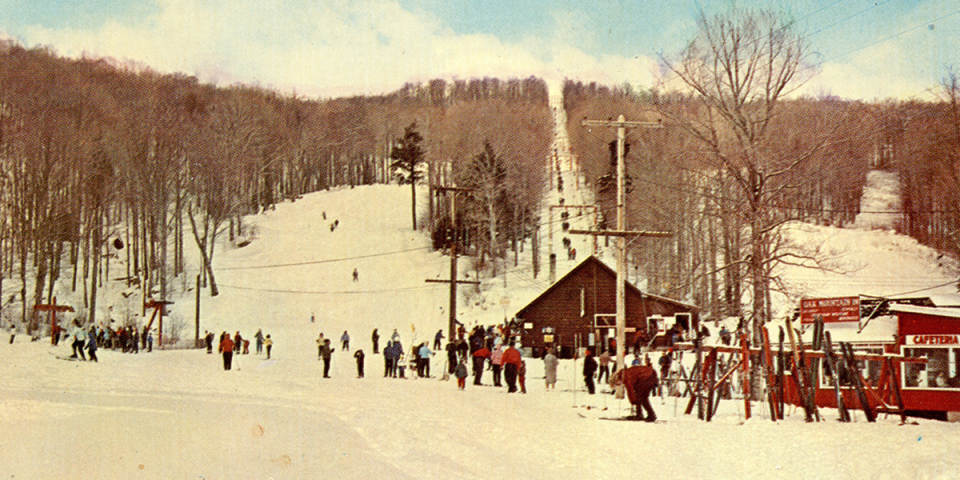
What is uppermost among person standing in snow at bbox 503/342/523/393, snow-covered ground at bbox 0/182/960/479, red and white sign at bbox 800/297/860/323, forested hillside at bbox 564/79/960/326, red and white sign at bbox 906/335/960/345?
forested hillside at bbox 564/79/960/326

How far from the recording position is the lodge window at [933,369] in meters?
20.4

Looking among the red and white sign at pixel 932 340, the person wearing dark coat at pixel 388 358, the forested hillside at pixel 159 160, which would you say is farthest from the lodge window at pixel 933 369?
the forested hillside at pixel 159 160

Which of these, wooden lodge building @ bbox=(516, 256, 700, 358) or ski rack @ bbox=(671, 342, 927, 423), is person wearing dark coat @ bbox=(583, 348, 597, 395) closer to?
ski rack @ bbox=(671, 342, 927, 423)

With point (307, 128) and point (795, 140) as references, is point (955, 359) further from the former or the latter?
point (307, 128)

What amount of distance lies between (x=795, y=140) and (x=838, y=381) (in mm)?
18137

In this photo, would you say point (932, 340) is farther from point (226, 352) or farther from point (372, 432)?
point (226, 352)

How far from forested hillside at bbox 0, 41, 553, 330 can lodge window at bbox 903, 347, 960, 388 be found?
150 ft

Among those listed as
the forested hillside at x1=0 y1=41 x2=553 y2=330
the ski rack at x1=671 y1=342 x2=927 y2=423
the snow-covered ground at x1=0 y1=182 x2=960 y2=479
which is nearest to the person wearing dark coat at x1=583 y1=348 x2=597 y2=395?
the snow-covered ground at x1=0 y1=182 x2=960 y2=479

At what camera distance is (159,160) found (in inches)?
2478

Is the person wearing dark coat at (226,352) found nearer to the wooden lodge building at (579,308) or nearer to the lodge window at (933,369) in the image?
the wooden lodge building at (579,308)

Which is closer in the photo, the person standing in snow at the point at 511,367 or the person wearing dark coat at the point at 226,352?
the person standing in snow at the point at 511,367

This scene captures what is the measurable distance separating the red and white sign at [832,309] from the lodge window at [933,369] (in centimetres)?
161

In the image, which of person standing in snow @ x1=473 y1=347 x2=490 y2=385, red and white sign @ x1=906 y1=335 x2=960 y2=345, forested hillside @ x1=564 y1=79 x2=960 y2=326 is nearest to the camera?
red and white sign @ x1=906 y1=335 x2=960 y2=345

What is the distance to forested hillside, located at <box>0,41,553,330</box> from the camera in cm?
5647
